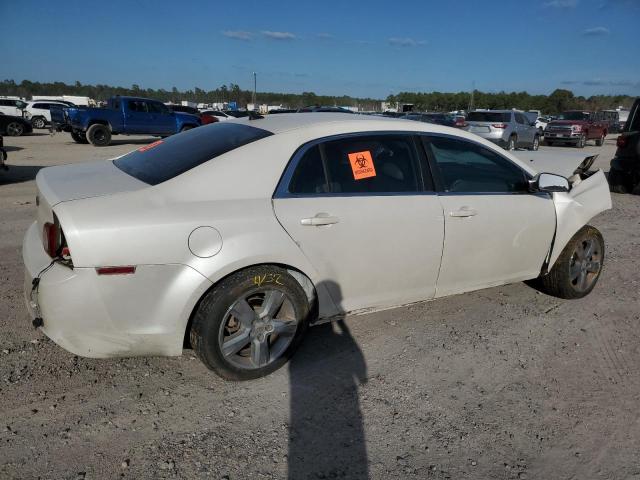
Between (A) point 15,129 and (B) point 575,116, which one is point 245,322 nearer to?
(A) point 15,129

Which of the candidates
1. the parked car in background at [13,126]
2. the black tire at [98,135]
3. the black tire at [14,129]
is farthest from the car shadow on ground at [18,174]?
the black tire at [14,129]

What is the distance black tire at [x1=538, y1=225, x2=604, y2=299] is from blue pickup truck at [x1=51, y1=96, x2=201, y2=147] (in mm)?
18768

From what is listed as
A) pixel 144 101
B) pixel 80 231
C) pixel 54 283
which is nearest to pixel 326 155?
pixel 80 231

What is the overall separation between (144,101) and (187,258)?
19788mm

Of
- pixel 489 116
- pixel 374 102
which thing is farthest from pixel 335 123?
pixel 374 102

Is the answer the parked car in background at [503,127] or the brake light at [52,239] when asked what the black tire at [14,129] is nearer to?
the parked car in background at [503,127]

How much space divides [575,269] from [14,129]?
84.5 ft

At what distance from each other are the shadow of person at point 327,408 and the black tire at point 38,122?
31.0 m

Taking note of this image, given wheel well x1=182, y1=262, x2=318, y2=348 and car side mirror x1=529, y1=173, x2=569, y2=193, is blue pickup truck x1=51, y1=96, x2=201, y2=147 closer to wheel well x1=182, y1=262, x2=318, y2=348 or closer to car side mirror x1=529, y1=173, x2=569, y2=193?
wheel well x1=182, y1=262, x2=318, y2=348

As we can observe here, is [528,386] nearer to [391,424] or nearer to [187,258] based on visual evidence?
[391,424]

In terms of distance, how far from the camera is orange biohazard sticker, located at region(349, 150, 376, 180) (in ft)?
10.7

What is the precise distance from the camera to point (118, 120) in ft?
65.1

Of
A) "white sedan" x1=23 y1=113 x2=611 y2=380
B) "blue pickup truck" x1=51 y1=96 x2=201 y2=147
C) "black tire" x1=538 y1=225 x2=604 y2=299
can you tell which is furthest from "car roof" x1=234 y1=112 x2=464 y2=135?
"blue pickup truck" x1=51 y1=96 x2=201 y2=147

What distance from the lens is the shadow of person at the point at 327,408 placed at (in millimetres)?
2414
